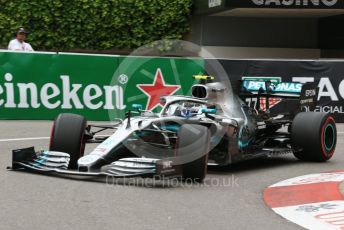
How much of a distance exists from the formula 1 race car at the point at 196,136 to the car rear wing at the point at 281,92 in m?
0.02

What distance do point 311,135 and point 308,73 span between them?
6.16 meters

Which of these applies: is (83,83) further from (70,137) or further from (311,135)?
(70,137)

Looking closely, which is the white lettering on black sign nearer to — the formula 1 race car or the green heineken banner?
the green heineken banner

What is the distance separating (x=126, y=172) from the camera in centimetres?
780

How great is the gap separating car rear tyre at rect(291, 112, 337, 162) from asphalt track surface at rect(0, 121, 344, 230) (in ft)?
2.46

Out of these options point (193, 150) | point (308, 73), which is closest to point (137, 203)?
point (193, 150)

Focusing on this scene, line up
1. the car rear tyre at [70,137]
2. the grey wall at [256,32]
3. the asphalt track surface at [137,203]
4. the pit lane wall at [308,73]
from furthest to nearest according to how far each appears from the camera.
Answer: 1. the grey wall at [256,32]
2. the pit lane wall at [308,73]
3. the car rear tyre at [70,137]
4. the asphalt track surface at [137,203]

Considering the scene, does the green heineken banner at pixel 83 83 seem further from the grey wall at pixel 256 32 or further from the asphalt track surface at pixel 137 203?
the grey wall at pixel 256 32

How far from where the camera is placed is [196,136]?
8.06 meters

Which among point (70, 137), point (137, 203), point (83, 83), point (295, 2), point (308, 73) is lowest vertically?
point (137, 203)

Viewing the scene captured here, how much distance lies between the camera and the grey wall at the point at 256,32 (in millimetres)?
22453

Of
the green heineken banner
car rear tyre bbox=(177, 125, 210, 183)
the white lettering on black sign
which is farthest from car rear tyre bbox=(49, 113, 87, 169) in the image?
the white lettering on black sign

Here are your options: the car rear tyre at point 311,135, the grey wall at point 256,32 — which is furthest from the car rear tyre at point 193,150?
the grey wall at point 256,32

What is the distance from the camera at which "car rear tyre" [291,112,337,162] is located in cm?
992
